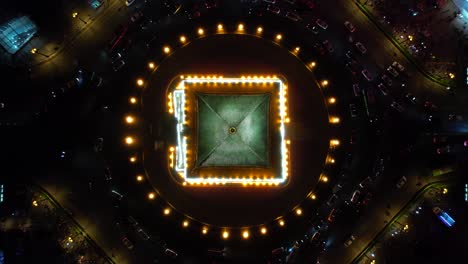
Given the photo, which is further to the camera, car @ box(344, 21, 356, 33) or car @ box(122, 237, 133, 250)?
car @ box(344, 21, 356, 33)

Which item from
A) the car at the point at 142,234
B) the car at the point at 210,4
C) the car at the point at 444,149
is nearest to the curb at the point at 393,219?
the car at the point at 444,149

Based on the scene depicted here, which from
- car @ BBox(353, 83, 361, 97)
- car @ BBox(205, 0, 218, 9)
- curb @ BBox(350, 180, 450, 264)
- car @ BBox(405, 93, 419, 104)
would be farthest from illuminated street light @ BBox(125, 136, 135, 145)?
car @ BBox(405, 93, 419, 104)

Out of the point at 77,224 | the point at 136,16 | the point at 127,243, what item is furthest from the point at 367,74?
the point at 77,224

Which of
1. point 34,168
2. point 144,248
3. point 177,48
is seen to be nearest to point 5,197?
point 34,168

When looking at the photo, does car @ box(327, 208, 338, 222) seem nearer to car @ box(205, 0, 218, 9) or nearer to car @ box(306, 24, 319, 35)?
car @ box(306, 24, 319, 35)

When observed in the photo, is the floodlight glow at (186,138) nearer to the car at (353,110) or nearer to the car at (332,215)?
the car at (332,215)
